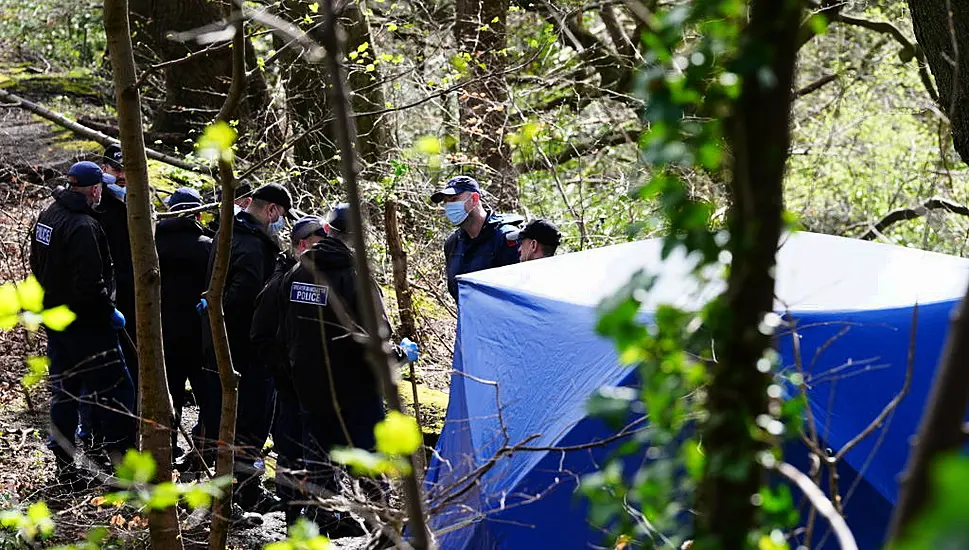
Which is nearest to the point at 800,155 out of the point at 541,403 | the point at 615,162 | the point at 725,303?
the point at 615,162

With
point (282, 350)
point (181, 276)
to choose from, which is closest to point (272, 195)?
point (181, 276)

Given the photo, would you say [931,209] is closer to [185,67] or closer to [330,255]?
[330,255]

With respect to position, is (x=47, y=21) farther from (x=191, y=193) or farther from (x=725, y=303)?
(x=725, y=303)

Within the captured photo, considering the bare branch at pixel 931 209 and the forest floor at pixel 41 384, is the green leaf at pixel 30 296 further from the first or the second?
the bare branch at pixel 931 209

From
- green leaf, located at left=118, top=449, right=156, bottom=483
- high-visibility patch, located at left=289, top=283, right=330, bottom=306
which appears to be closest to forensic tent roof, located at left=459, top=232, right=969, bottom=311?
high-visibility patch, located at left=289, top=283, right=330, bottom=306

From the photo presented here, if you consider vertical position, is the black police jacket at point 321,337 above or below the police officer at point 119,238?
below

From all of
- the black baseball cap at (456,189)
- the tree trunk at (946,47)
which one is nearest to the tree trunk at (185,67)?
the black baseball cap at (456,189)

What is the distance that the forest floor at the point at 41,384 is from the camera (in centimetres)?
540

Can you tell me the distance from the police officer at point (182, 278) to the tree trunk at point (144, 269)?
2871 mm

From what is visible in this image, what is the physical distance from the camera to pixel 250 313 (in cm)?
630

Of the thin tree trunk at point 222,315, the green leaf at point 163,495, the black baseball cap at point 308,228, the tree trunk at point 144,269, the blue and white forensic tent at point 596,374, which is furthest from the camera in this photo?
the black baseball cap at point 308,228

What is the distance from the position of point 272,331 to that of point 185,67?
620 cm

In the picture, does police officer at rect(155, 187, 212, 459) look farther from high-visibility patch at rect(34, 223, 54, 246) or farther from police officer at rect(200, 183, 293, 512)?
high-visibility patch at rect(34, 223, 54, 246)

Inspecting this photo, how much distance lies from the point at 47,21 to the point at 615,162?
7234 mm
